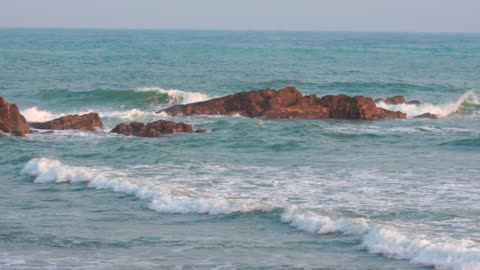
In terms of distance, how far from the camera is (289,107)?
112ft

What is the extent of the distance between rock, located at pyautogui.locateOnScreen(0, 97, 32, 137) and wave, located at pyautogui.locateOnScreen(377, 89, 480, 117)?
16.2 meters

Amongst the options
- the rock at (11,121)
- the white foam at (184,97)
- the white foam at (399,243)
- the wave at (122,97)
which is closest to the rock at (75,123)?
the rock at (11,121)

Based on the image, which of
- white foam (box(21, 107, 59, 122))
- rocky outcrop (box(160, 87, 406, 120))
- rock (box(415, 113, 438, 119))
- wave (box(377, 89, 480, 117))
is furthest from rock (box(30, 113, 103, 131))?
wave (box(377, 89, 480, 117))

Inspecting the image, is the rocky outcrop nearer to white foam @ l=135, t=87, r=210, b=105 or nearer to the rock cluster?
the rock cluster

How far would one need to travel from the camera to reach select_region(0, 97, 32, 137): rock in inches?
1123

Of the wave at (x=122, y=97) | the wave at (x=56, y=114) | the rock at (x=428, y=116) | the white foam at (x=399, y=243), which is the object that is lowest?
the wave at (x=122, y=97)

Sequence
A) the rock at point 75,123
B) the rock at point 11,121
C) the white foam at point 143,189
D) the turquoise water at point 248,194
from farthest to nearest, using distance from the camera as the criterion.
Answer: the rock at point 75,123 < the rock at point 11,121 < the white foam at point 143,189 < the turquoise water at point 248,194

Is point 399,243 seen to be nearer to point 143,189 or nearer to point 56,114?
point 143,189

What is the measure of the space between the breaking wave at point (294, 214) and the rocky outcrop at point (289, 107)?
40.9ft

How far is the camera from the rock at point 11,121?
1123 inches

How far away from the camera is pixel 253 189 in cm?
1969

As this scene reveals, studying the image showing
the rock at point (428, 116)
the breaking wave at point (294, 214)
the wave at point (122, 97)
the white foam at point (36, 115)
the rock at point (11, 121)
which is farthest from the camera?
the wave at point (122, 97)

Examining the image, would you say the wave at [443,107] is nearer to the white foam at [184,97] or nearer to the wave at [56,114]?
the white foam at [184,97]

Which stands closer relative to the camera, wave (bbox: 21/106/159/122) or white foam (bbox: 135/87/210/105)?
wave (bbox: 21/106/159/122)
